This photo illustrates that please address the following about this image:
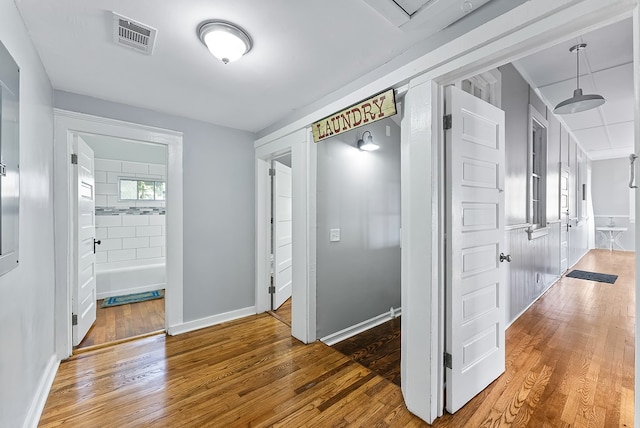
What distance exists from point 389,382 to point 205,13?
8.74 ft

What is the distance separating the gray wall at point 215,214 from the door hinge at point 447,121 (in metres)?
2.39

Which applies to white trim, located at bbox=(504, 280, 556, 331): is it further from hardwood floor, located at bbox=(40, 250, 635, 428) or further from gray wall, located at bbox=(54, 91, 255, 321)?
gray wall, located at bbox=(54, 91, 255, 321)

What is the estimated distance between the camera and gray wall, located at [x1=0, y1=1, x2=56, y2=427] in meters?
1.28

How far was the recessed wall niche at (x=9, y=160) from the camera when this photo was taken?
1159mm

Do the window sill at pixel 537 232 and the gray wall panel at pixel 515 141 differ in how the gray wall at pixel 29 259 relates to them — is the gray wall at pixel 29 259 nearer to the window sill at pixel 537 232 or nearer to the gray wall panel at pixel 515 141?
the gray wall panel at pixel 515 141

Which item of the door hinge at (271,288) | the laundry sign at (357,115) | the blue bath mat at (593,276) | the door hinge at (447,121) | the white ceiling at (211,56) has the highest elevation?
the white ceiling at (211,56)

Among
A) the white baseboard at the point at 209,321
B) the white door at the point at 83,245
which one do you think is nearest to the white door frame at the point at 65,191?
the white door at the point at 83,245

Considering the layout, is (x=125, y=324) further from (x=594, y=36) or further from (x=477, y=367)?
(x=594, y=36)

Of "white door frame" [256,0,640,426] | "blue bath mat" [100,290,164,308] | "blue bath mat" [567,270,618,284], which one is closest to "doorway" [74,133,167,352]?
"blue bath mat" [100,290,164,308]

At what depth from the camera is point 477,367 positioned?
6.06ft

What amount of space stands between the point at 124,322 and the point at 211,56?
122 inches

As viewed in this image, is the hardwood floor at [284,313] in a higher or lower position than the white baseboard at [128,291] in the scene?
lower

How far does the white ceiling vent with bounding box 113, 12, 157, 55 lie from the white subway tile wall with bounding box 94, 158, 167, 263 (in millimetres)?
2991

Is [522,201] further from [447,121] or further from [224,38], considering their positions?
[224,38]
